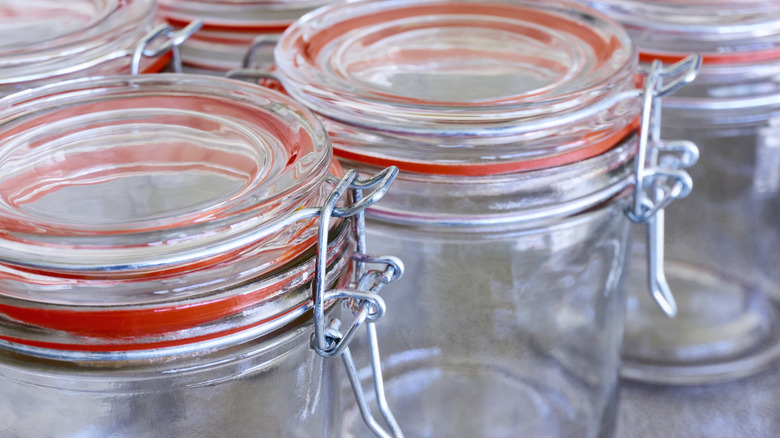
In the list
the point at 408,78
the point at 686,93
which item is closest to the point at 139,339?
the point at 408,78

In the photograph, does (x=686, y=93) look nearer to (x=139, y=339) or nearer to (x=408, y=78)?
(x=408, y=78)

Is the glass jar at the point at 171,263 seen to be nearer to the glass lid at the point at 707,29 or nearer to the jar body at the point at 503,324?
the jar body at the point at 503,324

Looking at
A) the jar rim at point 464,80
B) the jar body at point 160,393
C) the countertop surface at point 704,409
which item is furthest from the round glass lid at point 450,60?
the countertop surface at point 704,409

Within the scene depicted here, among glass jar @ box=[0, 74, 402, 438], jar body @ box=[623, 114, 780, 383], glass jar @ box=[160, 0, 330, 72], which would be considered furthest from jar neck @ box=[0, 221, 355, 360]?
jar body @ box=[623, 114, 780, 383]

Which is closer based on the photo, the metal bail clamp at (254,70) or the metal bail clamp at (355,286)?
the metal bail clamp at (355,286)

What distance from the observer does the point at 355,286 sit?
34 centimetres

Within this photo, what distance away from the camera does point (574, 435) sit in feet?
1.52

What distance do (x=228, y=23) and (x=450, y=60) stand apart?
0.13 m

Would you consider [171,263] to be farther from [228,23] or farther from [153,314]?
[228,23]

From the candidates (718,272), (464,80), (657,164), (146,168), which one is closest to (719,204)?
(718,272)

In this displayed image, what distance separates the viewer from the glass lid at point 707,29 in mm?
458

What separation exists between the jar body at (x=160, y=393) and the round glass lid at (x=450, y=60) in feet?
0.33

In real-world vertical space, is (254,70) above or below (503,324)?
above

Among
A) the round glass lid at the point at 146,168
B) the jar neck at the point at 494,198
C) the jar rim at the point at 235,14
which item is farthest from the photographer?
the jar rim at the point at 235,14
